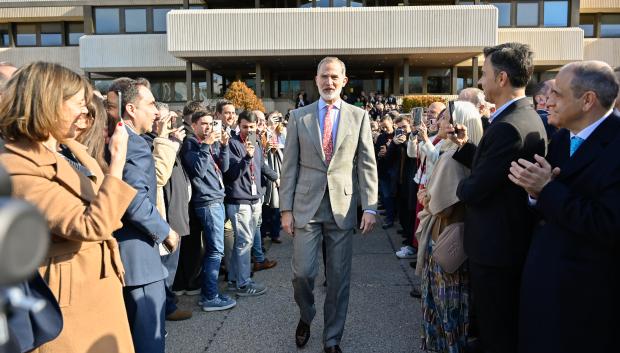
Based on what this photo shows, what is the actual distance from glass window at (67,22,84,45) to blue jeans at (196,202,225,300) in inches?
1120

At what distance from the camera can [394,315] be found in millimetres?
4574

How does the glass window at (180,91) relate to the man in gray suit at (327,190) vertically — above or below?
above

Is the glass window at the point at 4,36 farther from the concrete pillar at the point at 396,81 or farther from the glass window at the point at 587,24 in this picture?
the glass window at the point at 587,24

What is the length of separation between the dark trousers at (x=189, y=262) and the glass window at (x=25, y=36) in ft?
95.6

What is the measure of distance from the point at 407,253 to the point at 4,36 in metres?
31.1

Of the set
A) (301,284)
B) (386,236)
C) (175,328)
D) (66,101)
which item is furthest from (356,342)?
(386,236)

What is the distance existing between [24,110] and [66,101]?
17 cm

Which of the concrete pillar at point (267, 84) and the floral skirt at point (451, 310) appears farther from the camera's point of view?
the concrete pillar at point (267, 84)

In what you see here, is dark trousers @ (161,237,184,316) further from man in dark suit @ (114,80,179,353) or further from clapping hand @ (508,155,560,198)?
clapping hand @ (508,155,560,198)

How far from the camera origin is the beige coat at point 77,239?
1895mm

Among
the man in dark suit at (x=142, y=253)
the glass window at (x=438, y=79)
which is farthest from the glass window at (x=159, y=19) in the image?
the man in dark suit at (x=142, y=253)

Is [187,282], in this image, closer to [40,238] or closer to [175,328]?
[175,328]

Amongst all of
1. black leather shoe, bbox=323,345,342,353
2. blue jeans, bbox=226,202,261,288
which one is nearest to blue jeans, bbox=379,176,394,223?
blue jeans, bbox=226,202,261,288

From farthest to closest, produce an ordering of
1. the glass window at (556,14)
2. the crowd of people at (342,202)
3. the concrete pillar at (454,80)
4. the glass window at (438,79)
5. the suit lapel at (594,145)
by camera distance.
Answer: the glass window at (438,79) < the concrete pillar at (454,80) < the glass window at (556,14) < the suit lapel at (594,145) < the crowd of people at (342,202)
